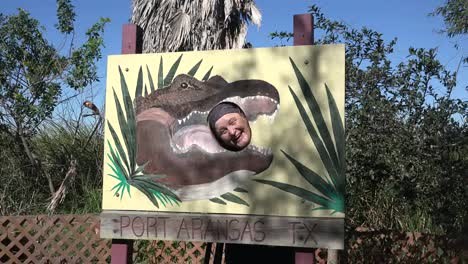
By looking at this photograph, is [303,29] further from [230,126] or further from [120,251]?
[120,251]

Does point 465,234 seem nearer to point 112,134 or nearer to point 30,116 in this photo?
point 112,134

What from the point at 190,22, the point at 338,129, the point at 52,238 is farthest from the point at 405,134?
the point at 190,22

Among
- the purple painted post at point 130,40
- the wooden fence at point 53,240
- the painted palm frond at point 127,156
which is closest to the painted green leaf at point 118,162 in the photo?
the painted palm frond at point 127,156

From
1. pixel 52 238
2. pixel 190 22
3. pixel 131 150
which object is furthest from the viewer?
pixel 190 22

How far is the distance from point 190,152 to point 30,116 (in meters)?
5.48

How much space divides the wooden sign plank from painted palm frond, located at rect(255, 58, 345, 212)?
14 cm

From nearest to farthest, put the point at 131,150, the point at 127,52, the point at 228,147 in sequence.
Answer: the point at 228,147 → the point at 131,150 → the point at 127,52

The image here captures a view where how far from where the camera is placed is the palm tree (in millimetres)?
10750

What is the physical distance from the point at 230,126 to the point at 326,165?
0.70 metres

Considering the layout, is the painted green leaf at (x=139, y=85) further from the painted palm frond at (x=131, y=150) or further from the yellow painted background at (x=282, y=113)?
the yellow painted background at (x=282, y=113)

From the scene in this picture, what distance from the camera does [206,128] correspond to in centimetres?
338

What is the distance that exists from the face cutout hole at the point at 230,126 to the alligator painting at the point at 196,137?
4cm

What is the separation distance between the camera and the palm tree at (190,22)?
1075cm

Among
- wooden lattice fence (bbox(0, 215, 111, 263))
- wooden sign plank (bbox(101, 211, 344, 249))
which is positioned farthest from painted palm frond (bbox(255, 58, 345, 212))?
wooden lattice fence (bbox(0, 215, 111, 263))
